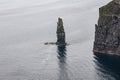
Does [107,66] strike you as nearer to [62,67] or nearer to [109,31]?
[62,67]

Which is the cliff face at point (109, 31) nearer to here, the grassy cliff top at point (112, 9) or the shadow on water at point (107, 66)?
the grassy cliff top at point (112, 9)

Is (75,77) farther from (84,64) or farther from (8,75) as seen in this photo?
(8,75)

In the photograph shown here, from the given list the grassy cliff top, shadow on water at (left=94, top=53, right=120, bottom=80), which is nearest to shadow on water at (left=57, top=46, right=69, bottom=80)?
shadow on water at (left=94, top=53, right=120, bottom=80)

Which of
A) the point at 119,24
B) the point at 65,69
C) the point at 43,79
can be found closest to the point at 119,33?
the point at 119,24

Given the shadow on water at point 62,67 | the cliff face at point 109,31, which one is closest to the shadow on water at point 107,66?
the cliff face at point 109,31

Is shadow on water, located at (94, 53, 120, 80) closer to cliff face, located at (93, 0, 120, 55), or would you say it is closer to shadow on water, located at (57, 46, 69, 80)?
cliff face, located at (93, 0, 120, 55)

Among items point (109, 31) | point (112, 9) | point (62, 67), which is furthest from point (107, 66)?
point (112, 9)
